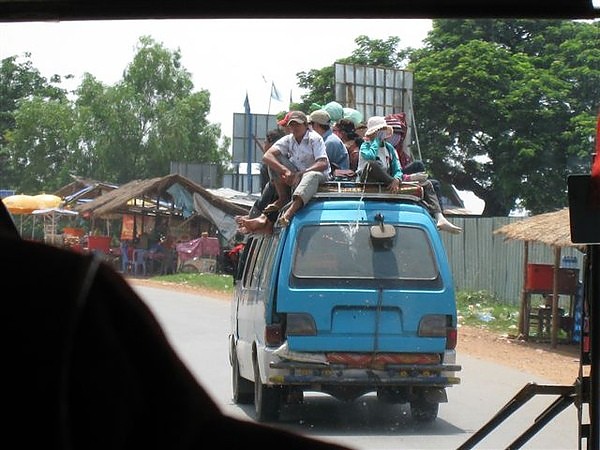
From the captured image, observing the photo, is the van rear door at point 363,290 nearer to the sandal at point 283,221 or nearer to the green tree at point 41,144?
the sandal at point 283,221

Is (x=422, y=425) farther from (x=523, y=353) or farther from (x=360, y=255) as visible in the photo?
(x=523, y=353)

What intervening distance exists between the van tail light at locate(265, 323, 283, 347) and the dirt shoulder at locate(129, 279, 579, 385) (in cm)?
405

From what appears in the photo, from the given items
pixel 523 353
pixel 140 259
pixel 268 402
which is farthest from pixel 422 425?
pixel 140 259

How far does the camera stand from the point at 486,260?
2106cm

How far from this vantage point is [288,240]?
9.29m

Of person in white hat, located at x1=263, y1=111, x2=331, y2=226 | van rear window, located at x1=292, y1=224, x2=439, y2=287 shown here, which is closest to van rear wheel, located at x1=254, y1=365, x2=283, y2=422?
van rear window, located at x1=292, y1=224, x2=439, y2=287

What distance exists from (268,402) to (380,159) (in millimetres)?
2454

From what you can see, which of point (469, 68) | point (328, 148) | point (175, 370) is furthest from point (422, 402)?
point (469, 68)

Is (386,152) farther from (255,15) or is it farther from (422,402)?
Answer: (255,15)

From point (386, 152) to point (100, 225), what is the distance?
39.2ft

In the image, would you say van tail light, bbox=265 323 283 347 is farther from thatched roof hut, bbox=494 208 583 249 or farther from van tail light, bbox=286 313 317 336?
thatched roof hut, bbox=494 208 583 249

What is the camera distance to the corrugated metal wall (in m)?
20.5

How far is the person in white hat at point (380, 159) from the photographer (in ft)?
31.2

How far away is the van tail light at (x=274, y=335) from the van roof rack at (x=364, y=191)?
122cm
